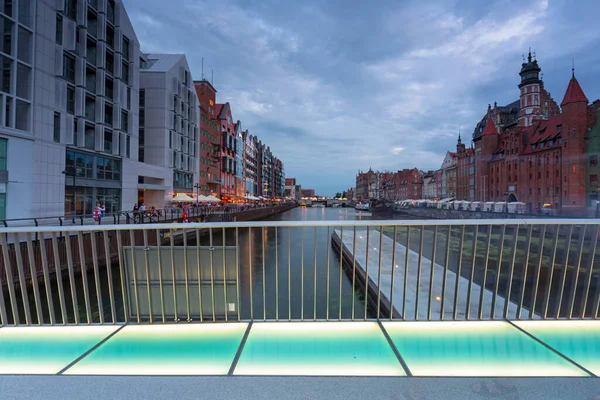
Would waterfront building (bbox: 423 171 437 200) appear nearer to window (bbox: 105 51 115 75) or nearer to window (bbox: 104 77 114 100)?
window (bbox: 104 77 114 100)

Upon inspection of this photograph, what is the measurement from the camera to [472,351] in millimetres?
3438

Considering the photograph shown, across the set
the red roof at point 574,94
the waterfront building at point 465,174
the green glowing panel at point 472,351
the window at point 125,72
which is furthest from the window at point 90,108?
the waterfront building at point 465,174

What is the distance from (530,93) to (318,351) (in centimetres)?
9128

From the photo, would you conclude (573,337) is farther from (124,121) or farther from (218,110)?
(218,110)

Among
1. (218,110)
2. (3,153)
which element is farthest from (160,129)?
(218,110)

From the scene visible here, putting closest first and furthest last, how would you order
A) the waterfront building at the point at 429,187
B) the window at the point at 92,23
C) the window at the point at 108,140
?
the window at the point at 92,23
the window at the point at 108,140
the waterfront building at the point at 429,187

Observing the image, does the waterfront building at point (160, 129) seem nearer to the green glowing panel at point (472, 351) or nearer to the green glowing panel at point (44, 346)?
the green glowing panel at point (44, 346)

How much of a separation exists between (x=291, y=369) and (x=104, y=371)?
1.76 meters

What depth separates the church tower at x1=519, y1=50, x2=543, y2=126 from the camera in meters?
72.8

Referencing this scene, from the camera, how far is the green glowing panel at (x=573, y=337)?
10.7 feet

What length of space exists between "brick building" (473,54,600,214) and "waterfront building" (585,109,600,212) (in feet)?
1.90

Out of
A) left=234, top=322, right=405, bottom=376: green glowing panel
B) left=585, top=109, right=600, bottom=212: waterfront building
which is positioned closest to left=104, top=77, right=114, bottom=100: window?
left=234, top=322, right=405, bottom=376: green glowing panel

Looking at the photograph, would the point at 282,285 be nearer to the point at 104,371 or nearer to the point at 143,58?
the point at 104,371

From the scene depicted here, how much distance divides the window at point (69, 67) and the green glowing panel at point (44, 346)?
102 ft
